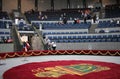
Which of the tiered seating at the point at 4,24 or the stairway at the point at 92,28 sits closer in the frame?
the tiered seating at the point at 4,24

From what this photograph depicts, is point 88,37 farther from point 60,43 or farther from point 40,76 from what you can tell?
point 40,76

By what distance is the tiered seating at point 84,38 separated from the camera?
76.5 feet

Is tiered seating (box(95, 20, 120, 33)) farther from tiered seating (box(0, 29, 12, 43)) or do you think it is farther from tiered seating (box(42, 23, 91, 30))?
tiered seating (box(0, 29, 12, 43))

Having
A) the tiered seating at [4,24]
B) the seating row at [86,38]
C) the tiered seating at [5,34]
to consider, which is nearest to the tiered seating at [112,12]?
the seating row at [86,38]

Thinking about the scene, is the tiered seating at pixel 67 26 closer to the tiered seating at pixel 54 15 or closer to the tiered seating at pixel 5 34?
the tiered seating at pixel 54 15

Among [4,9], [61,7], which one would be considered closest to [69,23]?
[61,7]

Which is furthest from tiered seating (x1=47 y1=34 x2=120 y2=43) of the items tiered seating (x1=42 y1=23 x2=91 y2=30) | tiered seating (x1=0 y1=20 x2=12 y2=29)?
tiered seating (x1=0 y1=20 x2=12 y2=29)

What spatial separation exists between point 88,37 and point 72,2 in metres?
15.9

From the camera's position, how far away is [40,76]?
381 inches

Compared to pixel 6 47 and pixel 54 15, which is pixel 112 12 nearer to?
pixel 54 15

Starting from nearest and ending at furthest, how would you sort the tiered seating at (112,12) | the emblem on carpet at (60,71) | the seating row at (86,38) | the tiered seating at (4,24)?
the emblem on carpet at (60,71)
the seating row at (86,38)
the tiered seating at (4,24)
the tiered seating at (112,12)

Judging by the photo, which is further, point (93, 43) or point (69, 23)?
point (69, 23)

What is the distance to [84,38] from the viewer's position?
24766 mm

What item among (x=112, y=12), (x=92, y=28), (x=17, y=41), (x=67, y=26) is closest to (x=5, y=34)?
(x=17, y=41)
